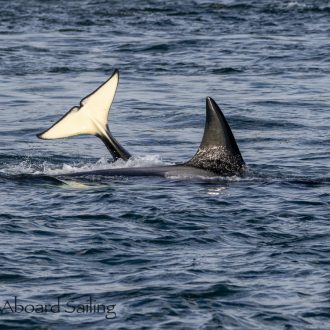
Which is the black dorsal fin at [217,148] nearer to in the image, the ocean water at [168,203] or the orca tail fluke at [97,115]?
the ocean water at [168,203]

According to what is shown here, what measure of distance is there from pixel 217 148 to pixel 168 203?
64.4 inches

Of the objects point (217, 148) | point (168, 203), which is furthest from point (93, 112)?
point (168, 203)

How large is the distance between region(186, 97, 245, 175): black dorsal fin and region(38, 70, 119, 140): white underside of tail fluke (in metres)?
1.94

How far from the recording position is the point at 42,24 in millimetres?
44344

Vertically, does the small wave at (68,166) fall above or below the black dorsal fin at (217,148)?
below

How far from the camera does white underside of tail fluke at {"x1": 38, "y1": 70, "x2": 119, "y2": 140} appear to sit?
751 inches

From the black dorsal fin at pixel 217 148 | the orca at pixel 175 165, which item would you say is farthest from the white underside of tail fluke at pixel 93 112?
the black dorsal fin at pixel 217 148

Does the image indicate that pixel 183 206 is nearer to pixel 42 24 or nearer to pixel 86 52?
pixel 86 52

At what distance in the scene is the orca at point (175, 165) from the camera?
699 inches

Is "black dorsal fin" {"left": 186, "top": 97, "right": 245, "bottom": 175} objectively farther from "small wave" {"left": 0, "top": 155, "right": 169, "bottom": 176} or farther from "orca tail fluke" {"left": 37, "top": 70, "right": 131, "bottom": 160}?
"orca tail fluke" {"left": 37, "top": 70, "right": 131, "bottom": 160}

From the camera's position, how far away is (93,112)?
63.4ft

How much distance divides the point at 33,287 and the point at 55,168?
22.9 ft

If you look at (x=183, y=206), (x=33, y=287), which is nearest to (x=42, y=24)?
(x=183, y=206)

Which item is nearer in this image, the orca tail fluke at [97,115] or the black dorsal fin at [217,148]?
the black dorsal fin at [217,148]
